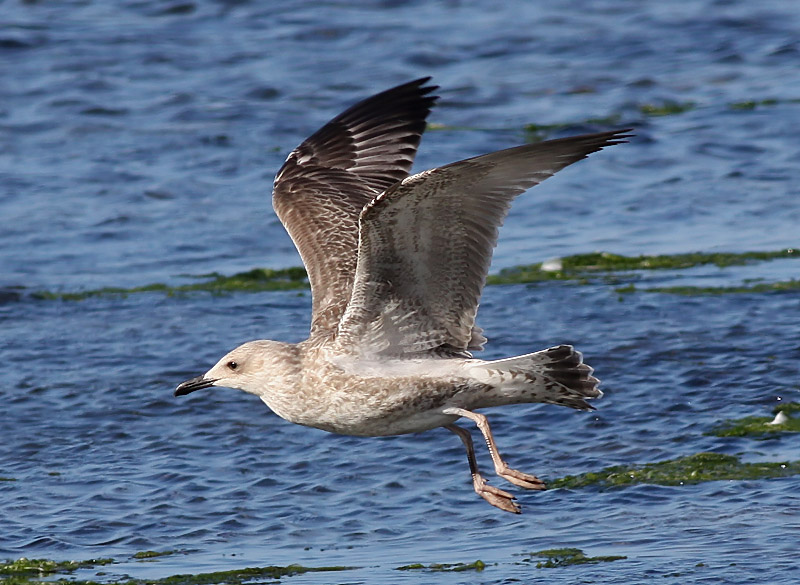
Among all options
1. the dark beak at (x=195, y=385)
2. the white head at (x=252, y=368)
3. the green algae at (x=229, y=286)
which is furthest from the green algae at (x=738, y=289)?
the dark beak at (x=195, y=385)

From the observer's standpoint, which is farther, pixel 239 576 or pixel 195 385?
pixel 195 385

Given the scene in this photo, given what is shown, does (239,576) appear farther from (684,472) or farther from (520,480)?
(684,472)

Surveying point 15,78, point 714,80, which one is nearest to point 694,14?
point 714,80

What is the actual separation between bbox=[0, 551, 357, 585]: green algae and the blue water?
0.10 metres

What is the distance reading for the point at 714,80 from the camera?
1487 centimetres

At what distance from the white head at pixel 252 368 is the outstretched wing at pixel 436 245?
1.07 ft

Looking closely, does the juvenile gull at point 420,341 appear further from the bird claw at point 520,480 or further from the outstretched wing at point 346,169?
the outstretched wing at point 346,169

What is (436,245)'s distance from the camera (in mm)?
6020

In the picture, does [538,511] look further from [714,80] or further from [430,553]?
[714,80]

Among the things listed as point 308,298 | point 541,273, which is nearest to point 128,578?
point 308,298

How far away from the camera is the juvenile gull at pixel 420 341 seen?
5.71m

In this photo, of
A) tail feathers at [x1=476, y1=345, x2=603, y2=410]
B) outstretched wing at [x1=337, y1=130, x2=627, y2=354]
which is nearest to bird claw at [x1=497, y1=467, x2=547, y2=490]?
tail feathers at [x1=476, y1=345, x2=603, y2=410]

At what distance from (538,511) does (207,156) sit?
7.43 m

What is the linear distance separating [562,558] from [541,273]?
172 inches
